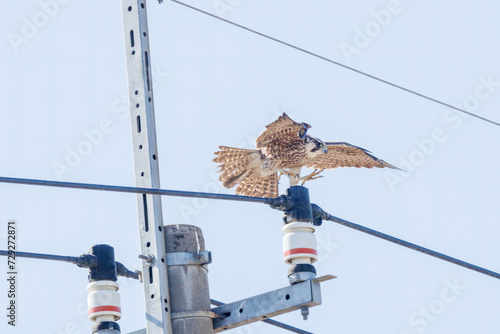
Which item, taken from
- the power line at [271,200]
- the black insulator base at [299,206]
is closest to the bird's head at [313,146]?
the power line at [271,200]

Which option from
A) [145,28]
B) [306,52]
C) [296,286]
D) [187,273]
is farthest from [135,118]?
[306,52]

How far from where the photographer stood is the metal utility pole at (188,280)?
17.3 ft

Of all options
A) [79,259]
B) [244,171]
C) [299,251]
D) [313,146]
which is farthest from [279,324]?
[244,171]

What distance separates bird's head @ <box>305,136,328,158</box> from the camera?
9.72 metres

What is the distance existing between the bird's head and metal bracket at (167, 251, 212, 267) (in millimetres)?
4366

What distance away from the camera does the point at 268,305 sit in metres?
5.20

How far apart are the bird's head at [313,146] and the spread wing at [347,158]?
1.18ft

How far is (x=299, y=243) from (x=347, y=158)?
5.30 meters

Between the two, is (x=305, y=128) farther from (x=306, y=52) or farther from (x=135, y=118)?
(x=135, y=118)

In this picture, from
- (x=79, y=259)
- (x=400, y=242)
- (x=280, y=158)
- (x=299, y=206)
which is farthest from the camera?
(x=280, y=158)

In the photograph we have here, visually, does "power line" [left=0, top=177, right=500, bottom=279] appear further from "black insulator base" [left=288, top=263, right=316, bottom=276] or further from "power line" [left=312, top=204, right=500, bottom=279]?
"black insulator base" [left=288, top=263, right=316, bottom=276]

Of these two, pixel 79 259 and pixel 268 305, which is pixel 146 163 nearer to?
pixel 79 259

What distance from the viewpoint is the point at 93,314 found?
17.7 feet

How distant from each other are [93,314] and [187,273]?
563 mm
